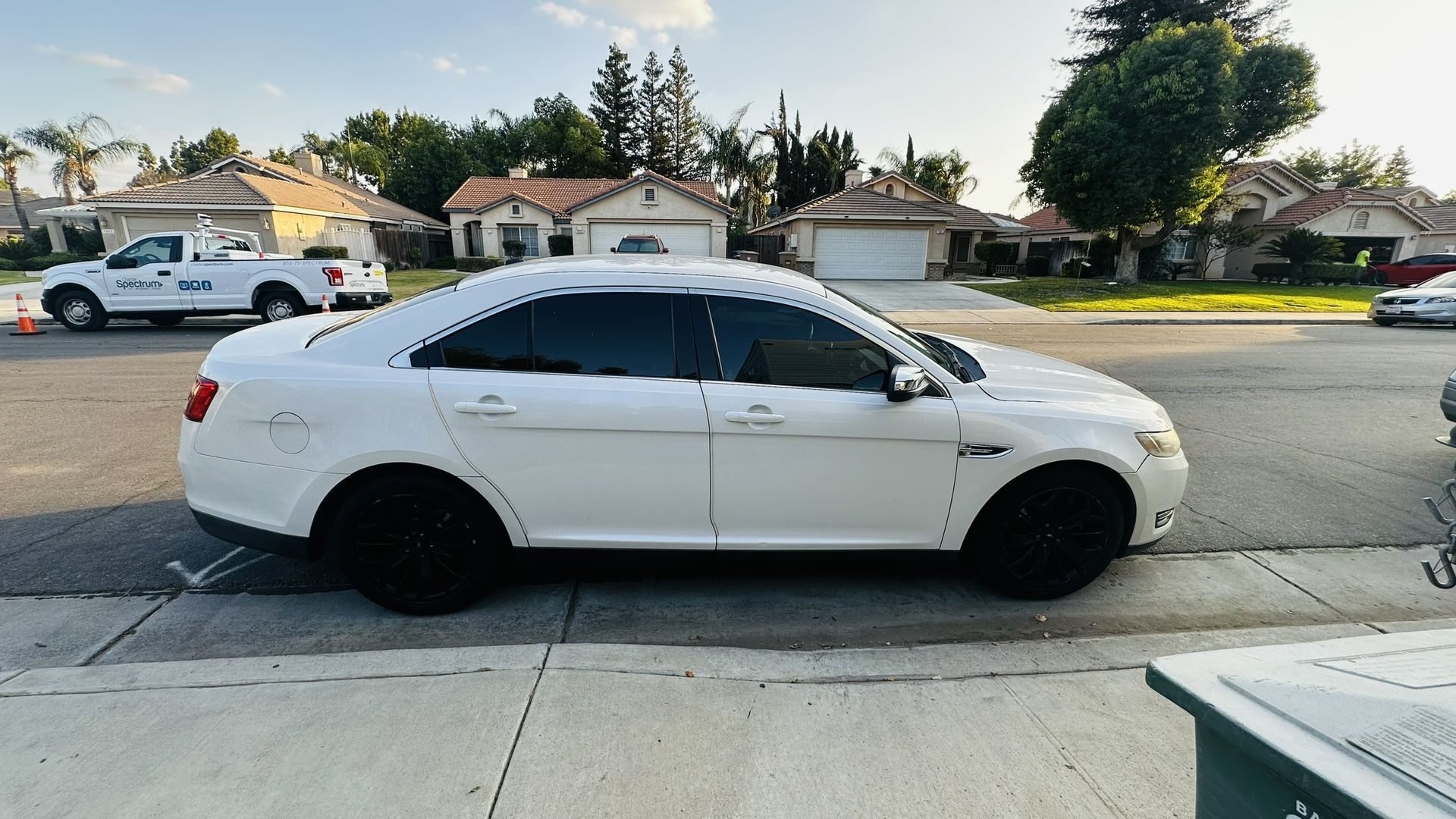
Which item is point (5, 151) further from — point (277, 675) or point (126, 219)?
point (277, 675)

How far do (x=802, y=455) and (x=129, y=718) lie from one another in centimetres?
270

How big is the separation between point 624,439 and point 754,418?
0.59 m

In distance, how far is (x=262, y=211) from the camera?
80.5 ft

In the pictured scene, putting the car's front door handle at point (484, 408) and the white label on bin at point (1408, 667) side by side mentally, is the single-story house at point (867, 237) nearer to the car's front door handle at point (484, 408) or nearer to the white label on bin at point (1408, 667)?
the car's front door handle at point (484, 408)

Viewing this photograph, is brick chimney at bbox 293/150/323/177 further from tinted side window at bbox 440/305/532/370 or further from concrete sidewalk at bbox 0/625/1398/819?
concrete sidewalk at bbox 0/625/1398/819

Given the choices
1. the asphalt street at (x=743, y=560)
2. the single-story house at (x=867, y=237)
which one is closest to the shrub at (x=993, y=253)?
the single-story house at (x=867, y=237)

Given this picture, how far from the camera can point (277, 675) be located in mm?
2570

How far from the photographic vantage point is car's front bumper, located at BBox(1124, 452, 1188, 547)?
3.19 meters

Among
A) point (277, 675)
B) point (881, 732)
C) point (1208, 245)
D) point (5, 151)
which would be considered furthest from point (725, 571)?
point (5, 151)

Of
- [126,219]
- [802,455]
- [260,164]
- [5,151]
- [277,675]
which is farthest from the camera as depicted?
[5,151]

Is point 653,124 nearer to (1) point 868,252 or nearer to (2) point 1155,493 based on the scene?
(1) point 868,252

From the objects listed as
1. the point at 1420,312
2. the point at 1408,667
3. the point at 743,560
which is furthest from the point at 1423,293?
the point at 1408,667

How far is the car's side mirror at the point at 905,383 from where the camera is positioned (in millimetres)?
2875

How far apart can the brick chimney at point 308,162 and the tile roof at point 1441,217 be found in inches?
2264
